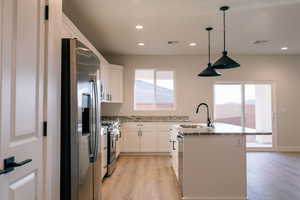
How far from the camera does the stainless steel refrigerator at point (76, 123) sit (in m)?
1.89

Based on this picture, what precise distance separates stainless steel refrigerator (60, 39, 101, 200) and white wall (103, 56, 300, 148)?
13.7 ft

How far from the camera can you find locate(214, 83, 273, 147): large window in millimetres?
6578

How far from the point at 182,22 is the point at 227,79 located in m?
3.14

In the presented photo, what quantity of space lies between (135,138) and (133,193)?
108 inches

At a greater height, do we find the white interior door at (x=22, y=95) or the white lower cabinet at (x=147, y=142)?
the white interior door at (x=22, y=95)

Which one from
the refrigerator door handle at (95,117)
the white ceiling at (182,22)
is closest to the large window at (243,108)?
the white ceiling at (182,22)

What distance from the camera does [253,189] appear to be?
11.0ft

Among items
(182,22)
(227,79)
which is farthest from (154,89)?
(182,22)

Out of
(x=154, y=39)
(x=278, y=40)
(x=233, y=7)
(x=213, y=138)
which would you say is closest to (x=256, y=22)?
(x=233, y=7)

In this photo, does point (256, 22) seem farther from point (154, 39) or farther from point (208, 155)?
point (208, 155)

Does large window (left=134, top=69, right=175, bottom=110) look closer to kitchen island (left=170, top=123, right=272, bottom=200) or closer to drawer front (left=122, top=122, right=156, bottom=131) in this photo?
drawer front (left=122, top=122, right=156, bottom=131)

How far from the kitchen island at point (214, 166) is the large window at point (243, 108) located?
3715 millimetres

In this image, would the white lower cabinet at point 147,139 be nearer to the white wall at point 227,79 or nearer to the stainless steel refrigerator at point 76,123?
the white wall at point 227,79

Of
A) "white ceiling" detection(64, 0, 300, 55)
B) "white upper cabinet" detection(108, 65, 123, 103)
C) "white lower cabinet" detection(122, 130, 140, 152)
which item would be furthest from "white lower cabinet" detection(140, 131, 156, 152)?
"white ceiling" detection(64, 0, 300, 55)
